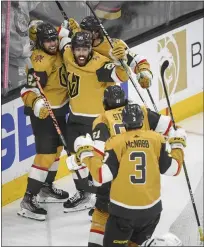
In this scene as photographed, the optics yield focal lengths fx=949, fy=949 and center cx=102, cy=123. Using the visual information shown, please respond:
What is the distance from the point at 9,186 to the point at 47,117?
1.87ft

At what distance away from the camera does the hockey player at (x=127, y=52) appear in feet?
17.3

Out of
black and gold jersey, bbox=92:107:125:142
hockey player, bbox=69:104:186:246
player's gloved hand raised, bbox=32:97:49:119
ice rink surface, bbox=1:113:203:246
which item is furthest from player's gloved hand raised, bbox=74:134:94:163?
player's gloved hand raised, bbox=32:97:49:119

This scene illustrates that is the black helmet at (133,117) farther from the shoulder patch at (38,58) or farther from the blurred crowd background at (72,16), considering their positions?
the blurred crowd background at (72,16)

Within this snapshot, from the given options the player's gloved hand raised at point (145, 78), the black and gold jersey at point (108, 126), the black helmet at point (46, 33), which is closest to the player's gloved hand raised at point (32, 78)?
the black helmet at point (46, 33)

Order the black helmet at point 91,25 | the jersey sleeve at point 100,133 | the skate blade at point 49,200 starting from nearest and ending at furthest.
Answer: the jersey sleeve at point 100,133 → the black helmet at point 91,25 → the skate blade at point 49,200

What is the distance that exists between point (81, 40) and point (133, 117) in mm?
1122

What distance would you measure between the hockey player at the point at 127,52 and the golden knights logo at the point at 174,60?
4.56 feet

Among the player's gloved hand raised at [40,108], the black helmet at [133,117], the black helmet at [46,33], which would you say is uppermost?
the black helmet at [46,33]

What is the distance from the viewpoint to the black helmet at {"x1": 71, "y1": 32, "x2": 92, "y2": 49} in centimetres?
510

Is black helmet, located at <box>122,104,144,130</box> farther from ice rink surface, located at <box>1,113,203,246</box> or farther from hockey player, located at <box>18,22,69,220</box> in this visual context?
hockey player, located at <box>18,22,69,220</box>

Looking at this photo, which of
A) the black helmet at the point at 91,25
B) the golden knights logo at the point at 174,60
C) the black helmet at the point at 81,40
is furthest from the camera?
the golden knights logo at the point at 174,60

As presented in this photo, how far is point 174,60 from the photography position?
7.00 metres

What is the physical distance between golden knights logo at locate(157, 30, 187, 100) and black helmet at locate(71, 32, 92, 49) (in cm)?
172

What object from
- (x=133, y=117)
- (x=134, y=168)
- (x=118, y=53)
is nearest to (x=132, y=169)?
(x=134, y=168)
